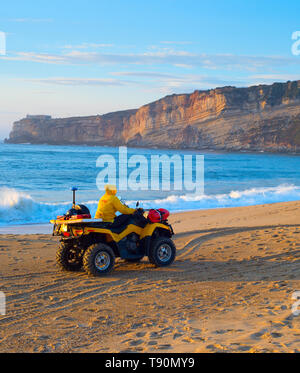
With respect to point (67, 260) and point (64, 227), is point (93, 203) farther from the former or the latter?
point (64, 227)

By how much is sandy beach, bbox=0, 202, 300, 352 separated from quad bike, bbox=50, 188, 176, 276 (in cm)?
23

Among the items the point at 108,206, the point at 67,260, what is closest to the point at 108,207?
the point at 108,206

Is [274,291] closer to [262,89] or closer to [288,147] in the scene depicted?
[288,147]

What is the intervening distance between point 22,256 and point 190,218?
26.8 feet

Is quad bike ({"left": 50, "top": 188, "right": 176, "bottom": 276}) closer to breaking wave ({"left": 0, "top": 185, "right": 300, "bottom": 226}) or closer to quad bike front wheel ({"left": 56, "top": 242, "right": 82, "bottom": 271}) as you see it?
quad bike front wheel ({"left": 56, "top": 242, "right": 82, "bottom": 271})

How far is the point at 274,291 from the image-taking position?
22.6ft

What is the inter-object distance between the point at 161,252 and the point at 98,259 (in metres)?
1.30

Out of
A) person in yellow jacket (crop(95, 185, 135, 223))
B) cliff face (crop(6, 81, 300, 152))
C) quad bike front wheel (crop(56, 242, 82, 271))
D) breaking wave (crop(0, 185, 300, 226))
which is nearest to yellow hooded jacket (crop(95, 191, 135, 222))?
person in yellow jacket (crop(95, 185, 135, 223))

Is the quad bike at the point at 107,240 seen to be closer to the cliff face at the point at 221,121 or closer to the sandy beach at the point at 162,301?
the sandy beach at the point at 162,301

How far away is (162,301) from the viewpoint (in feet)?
21.3

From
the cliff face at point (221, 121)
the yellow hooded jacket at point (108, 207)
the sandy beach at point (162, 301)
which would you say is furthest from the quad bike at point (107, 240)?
the cliff face at point (221, 121)

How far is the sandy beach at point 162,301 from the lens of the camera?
478 centimetres
